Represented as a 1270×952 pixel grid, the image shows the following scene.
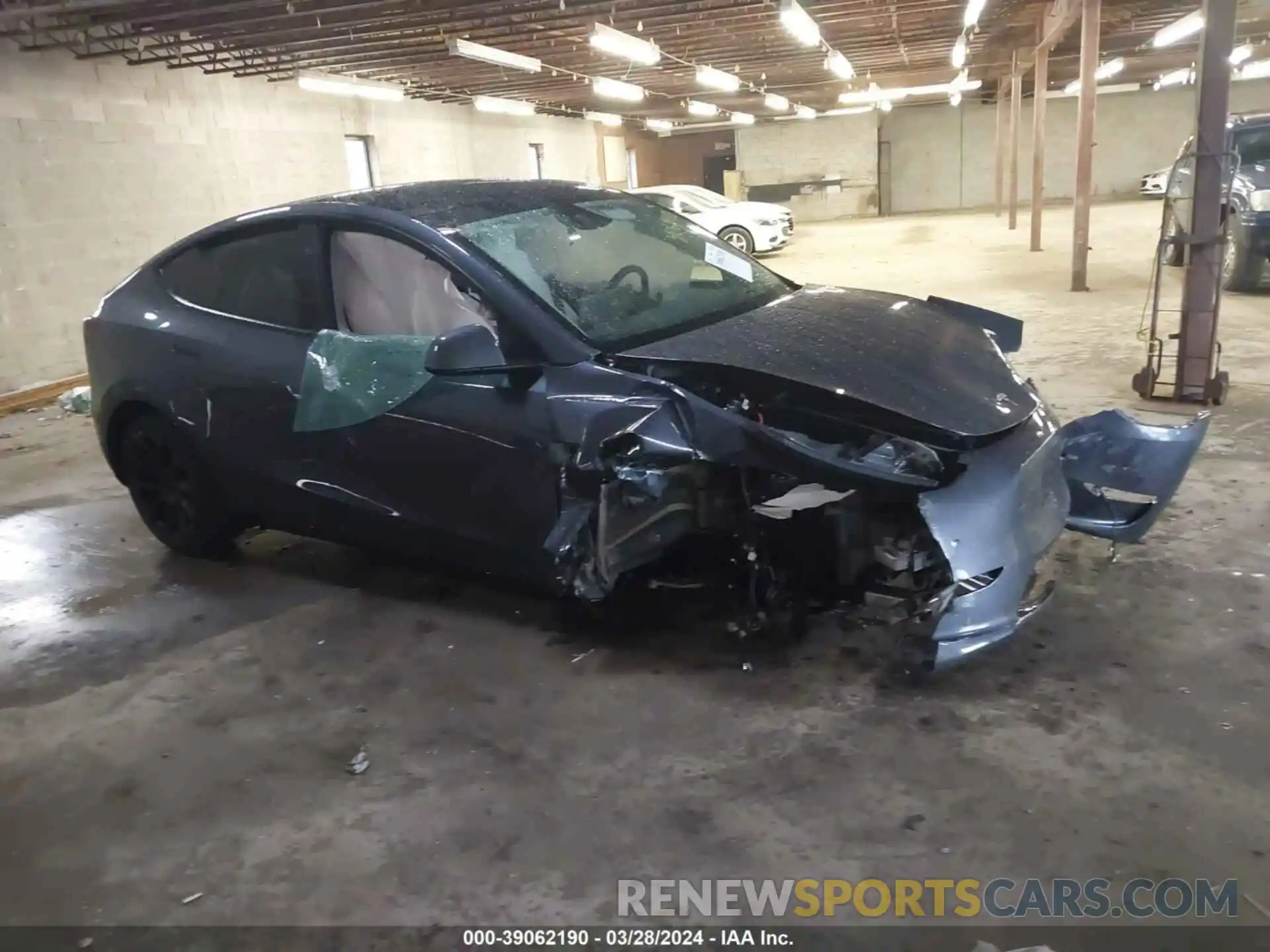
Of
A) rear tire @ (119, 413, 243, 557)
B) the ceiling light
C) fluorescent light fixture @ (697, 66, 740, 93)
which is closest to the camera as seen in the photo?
rear tire @ (119, 413, 243, 557)

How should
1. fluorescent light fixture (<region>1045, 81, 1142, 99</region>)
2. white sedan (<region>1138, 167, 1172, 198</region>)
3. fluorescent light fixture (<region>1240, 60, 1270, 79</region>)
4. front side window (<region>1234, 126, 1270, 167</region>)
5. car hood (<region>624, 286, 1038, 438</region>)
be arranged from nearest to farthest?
1. car hood (<region>624, 286, 1038, 438</region>)
2. front side window (<region>1234, 126, 1270, 167</region>)
3. fluorescent light fixture (<region>1240, 60, 1270, 79</region>)
4. white sedan (<region>1138, 167, 1172, 198</region>)
5. fluorescent light fixture (<region>1045, 81, 1142, 99</region>)

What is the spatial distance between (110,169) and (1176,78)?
77.1ft

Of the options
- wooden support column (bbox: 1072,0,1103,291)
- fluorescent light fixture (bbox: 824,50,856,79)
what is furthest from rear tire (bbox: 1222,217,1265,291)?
fluorescent light fixture (bbox: 824,50,856,79)

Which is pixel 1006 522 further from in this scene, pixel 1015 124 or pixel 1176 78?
pixel 1176 78

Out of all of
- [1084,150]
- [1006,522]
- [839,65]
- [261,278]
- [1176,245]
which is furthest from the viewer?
[839,65]

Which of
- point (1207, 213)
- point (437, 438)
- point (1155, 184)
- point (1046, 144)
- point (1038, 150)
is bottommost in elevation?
point (1155, 184)

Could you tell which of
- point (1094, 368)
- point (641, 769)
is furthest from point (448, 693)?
point (1094, 368)

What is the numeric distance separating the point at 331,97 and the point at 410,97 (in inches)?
92.5

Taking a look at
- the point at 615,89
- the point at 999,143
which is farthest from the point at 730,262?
the point at 999,143

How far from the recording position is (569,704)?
294cm

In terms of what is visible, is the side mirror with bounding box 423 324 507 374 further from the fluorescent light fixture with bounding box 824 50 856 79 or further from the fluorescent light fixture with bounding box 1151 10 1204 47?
the fluorescent light fixture with bounding box 824 50 856 79

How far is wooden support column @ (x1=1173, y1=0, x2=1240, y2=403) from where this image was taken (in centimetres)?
529

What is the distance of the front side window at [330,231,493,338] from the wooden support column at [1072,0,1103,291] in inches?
333

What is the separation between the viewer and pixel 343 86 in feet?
38.9
